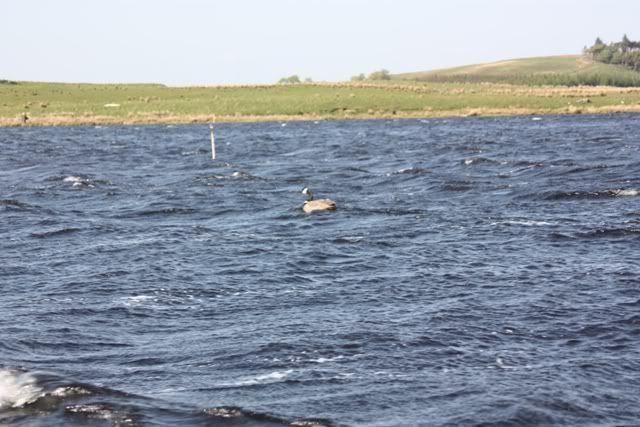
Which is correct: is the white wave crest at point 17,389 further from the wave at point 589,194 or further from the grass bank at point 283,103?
the grass bank at point 283,103

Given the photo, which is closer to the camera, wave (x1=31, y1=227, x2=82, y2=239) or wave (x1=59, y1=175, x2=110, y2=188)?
wave (x1=31, y1=227, x2=82, y2=239)

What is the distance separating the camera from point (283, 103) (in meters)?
116

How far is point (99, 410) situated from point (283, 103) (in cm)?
10323

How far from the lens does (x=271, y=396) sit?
1553 centimetres

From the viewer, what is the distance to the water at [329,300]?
599 inches

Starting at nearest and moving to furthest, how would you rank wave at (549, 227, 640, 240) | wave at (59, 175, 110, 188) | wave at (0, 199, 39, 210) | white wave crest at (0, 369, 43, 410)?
white wave crest at (0, 369, 43, 410), wave at (549, 227, 640, 240), wave at (0, 199, 39, 210), wave at (59, 175, 110, 188)

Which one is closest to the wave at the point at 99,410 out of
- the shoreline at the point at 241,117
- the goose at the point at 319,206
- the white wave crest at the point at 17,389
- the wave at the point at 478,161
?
the white wave crest at the point at 17,389

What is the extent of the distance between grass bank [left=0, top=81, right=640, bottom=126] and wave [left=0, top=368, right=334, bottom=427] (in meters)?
93.4

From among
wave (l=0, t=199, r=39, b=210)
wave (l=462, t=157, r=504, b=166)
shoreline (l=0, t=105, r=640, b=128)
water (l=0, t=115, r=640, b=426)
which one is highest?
shoreline (l=0, t=105, r=640, b=128)

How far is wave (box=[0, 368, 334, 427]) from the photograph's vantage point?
46.5 ft

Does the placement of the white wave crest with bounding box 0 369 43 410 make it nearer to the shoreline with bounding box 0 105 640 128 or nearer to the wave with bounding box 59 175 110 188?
the wave with bounding box 59 175 110 188

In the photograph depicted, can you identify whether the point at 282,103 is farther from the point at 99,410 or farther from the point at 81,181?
the point at 99,410

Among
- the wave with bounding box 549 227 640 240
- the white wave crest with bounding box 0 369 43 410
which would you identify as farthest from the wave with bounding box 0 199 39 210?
the white wave crest with bounding box 0 369 43 410

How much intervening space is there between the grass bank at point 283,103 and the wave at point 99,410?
93439 millimetres
